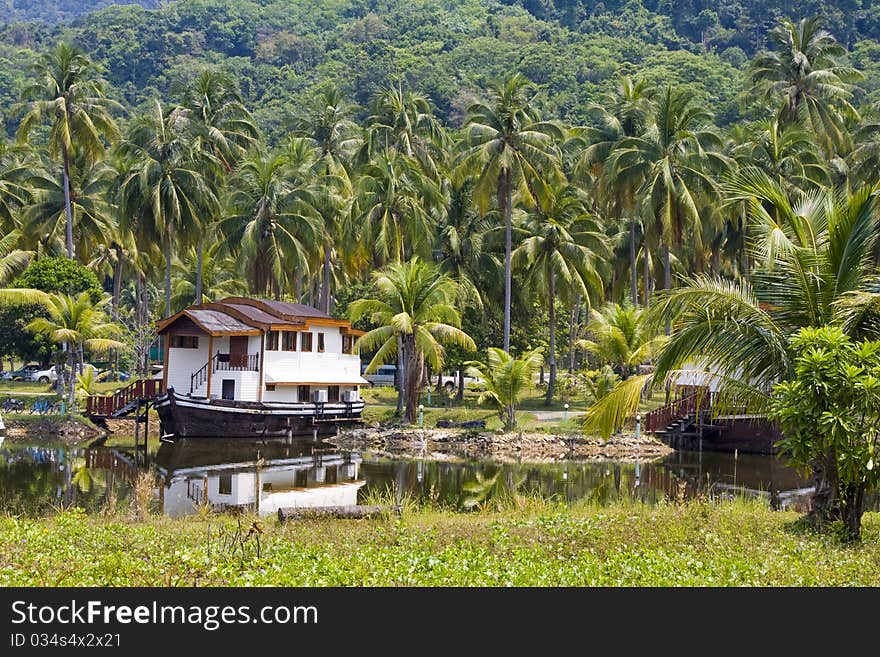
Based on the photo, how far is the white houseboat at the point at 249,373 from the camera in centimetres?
4144

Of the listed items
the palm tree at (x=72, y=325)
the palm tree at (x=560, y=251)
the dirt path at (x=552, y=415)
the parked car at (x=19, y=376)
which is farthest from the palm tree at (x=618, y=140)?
the parked car at (x=19, y=376)

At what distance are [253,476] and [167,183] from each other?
23330 millimetres

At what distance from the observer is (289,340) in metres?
44.4

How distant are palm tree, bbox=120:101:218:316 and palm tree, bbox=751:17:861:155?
103ft

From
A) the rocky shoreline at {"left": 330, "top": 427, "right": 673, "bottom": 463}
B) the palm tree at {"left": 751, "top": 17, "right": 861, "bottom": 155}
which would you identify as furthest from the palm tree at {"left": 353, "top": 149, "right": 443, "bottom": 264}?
the palm tree at {"left": 751, "top": 17, "right": 861, "bottom": 155}

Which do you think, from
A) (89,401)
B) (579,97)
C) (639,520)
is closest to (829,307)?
(639,520)

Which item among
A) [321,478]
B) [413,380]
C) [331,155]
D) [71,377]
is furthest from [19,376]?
[321,478]

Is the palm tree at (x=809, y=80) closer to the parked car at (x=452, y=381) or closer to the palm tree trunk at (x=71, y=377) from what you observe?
the parked car at (x=452, y=381)

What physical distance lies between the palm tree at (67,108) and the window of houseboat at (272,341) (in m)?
13.2

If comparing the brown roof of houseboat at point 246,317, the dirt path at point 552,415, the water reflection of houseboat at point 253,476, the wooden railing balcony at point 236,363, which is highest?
the brown roof of houseboat at point 246,317

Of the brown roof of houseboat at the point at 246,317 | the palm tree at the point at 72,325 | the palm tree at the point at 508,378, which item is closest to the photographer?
the palm tree at the point at 508,378

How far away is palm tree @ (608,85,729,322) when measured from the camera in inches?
1844

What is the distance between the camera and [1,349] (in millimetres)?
46750

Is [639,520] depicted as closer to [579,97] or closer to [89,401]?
[89,401]
